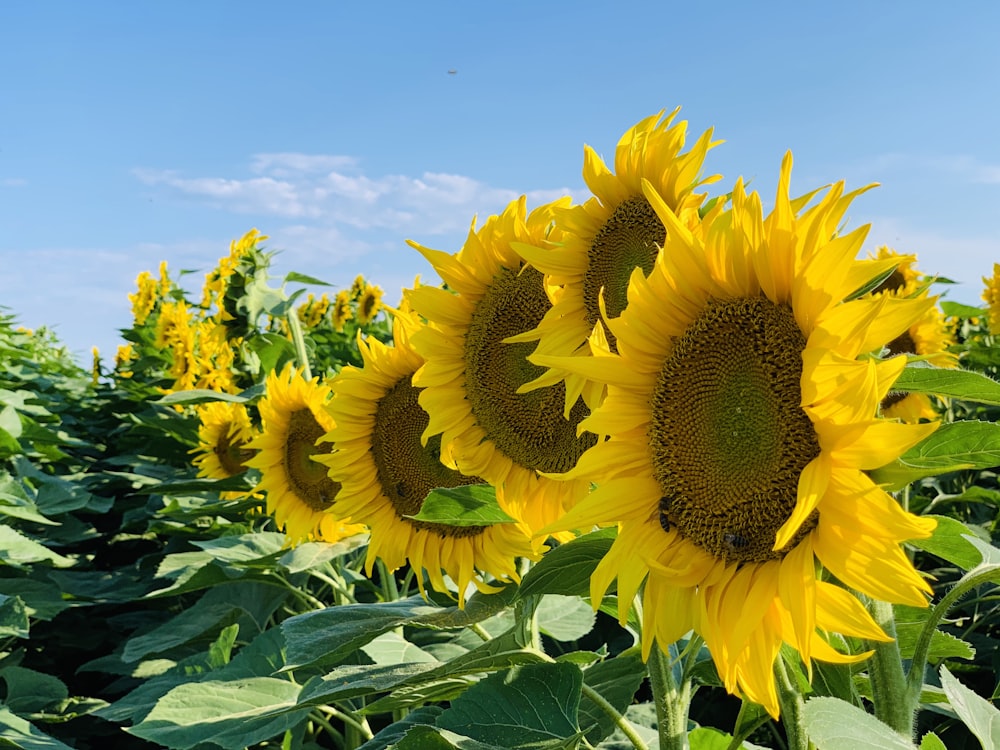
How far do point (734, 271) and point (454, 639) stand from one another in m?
2.01

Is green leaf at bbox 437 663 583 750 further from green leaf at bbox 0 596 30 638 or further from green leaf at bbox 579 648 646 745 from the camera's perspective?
green leaf at bbox 0 596 30 638

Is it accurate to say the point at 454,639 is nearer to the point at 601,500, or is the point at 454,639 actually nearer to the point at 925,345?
the point at 601,500

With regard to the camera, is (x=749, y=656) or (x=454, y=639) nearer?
(x=749, y=656)

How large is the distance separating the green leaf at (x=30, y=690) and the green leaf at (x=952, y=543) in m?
3.71

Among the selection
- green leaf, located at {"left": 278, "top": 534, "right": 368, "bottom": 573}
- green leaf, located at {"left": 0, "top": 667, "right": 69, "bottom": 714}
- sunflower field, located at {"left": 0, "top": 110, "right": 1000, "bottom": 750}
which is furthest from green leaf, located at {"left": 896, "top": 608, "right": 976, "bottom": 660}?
green leaf, located at {"left": 0, "top": 667, "right": 69, "bottom": 714}

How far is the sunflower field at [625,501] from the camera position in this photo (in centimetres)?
110

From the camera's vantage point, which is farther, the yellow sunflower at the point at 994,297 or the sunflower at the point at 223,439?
the yellow sunflower at the point at 994,297

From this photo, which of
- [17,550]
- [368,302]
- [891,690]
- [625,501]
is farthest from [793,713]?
[368,302]

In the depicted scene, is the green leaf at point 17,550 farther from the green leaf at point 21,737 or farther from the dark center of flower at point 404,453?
the dark center of flower at point 404,453

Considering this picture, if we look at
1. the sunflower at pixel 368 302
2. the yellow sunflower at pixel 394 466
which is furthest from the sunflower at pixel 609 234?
the sunflower at pixel 368 302

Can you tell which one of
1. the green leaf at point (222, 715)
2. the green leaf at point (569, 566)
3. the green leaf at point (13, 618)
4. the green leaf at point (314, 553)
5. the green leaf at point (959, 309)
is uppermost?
the green leaf at point (959, 309)

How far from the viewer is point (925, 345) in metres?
5.04

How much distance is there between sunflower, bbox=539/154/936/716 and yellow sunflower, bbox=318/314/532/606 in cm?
99

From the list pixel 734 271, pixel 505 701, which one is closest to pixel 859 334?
pixel 734 271
